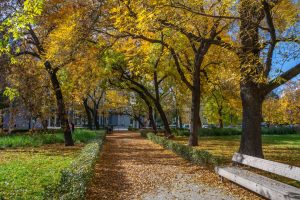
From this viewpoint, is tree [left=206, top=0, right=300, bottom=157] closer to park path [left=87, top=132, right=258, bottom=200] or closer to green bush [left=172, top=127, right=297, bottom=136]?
park path [left=87, top=132, right=258, bottom=200]

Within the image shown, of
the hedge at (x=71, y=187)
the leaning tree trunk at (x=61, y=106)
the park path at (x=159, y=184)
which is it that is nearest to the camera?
the hedge at (x=71, y=187)

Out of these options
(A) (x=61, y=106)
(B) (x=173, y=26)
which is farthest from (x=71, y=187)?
(A) (x=61, y=106)

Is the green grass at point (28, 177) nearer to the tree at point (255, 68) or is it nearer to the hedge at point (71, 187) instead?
the hedge at point (71, 187)

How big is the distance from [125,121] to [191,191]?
92.7 m

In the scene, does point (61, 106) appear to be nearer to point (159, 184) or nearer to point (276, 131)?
point (159, 184)

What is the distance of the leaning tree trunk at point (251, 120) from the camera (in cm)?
1252

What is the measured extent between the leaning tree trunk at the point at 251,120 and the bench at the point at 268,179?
3245 millimetres

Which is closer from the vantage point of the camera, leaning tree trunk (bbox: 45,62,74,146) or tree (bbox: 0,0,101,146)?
tree (bbox: 0,0,101,146)

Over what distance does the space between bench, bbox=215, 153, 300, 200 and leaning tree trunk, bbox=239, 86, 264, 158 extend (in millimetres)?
3245

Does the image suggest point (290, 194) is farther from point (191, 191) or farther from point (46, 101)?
point (46, 101)

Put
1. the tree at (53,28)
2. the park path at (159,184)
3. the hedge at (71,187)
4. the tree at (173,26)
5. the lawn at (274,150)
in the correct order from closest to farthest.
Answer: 1. the hedge at (71,187)
2. the tree at (53,28)
3. the park path at (159,184)
4. the tree at (173,26)
5. the lawn at (274,150)

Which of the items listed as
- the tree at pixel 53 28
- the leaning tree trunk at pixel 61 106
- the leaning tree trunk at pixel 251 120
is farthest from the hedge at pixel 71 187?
the leaning tree trunk at pixel 61 106

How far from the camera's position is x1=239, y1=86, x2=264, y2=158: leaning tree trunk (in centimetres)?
1252

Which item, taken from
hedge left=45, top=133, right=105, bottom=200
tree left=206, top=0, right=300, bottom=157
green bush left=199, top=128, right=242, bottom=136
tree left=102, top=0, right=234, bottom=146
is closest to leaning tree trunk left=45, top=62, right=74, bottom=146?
tree left=102, top=0, right=234, bottom=146
